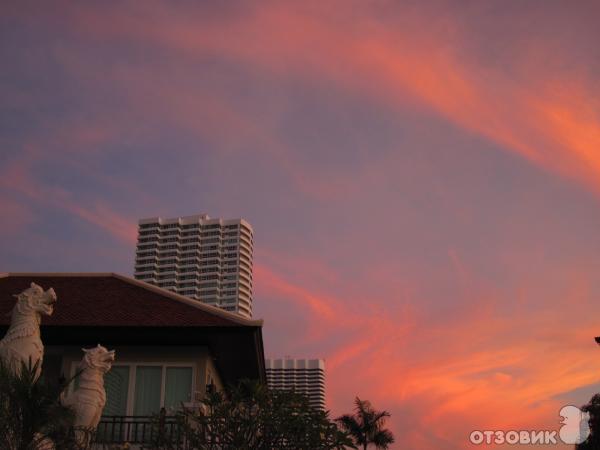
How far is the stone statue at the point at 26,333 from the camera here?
1381 centimetres

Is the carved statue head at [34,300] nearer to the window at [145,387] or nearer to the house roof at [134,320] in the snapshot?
the house roof at [134,320]

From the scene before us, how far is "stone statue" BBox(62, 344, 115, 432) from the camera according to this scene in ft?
45.5

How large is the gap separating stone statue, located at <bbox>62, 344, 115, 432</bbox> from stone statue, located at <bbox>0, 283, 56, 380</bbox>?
32.4 inches

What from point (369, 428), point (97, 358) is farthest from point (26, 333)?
point (369, 428)

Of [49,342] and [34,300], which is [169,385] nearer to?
[49,342]

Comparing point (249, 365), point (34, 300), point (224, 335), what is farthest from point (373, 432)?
point (34, 300)

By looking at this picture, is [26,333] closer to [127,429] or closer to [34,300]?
[34,300]

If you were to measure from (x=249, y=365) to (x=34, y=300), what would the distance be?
10.6 m

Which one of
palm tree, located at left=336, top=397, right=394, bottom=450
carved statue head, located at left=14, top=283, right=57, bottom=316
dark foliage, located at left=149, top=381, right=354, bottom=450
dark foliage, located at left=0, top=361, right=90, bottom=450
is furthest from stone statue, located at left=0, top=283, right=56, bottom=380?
palm tree, located at left=336, top=397, right=394, bottom=450

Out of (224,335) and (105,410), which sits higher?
(224,335)

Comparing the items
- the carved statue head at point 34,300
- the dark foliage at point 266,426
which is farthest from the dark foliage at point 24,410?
the carved statue head at point 34,300

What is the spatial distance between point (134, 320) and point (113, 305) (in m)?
1.44

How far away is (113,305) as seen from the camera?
2073 centimetres

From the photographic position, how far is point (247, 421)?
12781 millimetres
